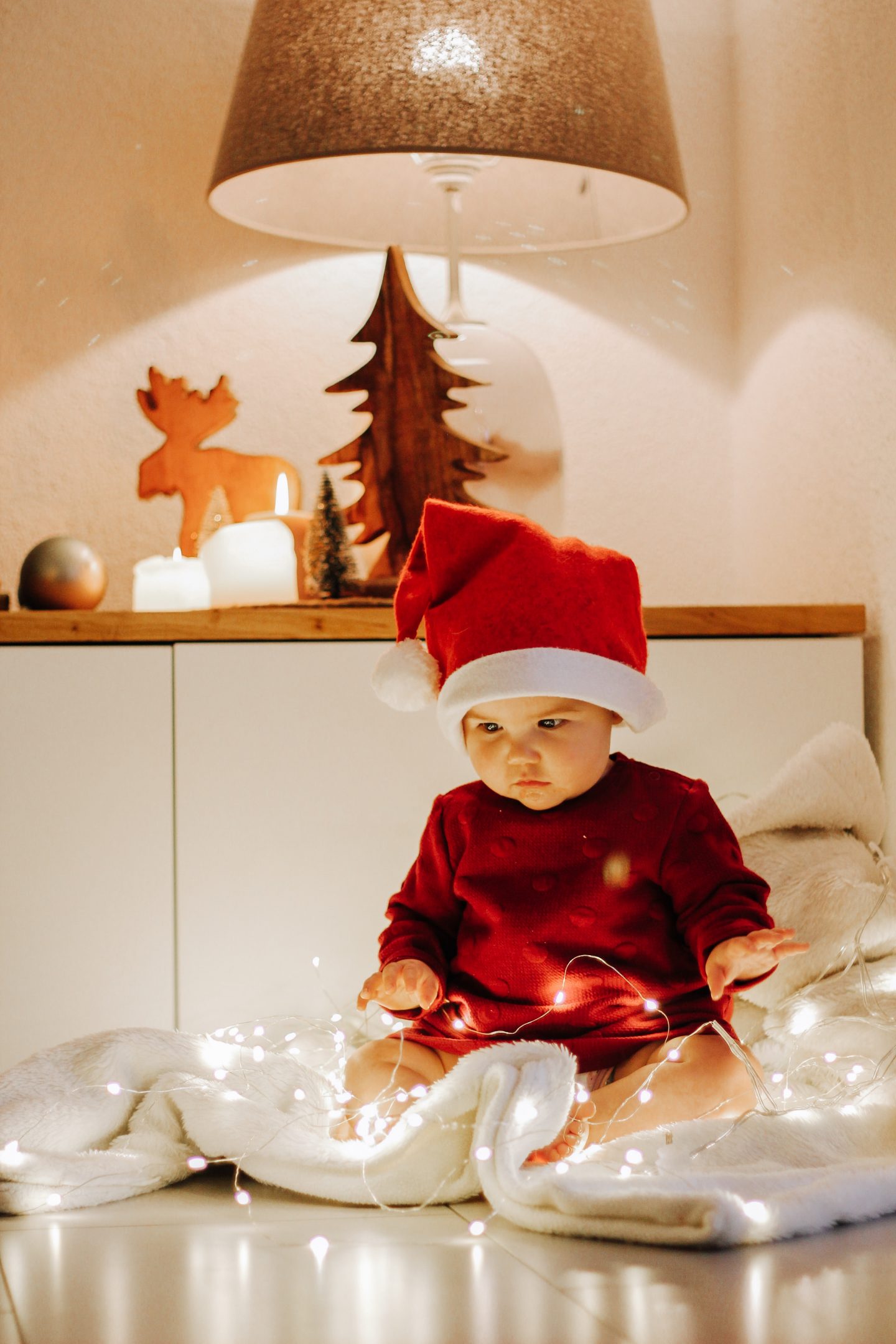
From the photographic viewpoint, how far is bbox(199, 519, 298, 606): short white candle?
1401mm

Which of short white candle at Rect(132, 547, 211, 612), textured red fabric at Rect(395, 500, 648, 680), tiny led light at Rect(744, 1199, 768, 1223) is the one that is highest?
short white candle at Rect(132, 547, 211, 612)

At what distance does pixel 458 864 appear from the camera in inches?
46.2

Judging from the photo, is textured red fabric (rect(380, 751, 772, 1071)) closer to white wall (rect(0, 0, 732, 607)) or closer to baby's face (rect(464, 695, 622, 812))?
baby's face (rect(464, 695, 622, 812))

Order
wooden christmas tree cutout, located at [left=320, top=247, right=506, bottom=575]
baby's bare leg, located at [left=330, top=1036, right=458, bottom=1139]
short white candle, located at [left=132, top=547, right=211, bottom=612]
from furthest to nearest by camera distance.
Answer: wooden christmas tree cutout, located at [left=320, top=247, right=506, bottom=575], short white candle, located at [left=132, top=547, right=211, bottom=612], baby's bare leg, located at [left=330, top=1036, right=458, bottom=1139]

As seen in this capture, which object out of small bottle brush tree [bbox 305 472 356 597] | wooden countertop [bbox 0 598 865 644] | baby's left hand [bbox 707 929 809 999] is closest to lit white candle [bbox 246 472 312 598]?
small bottle brush tree [bbox 305 472 356 597]

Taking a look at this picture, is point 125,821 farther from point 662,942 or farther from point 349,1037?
point 662,942

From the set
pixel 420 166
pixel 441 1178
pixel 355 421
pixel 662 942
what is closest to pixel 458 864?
pixel 662 942

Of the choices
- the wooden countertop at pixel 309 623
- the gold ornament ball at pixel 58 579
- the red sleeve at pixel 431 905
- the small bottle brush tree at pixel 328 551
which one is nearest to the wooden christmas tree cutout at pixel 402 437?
the small bottle brush tree at pixel 328 551

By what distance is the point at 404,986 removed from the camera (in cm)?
110

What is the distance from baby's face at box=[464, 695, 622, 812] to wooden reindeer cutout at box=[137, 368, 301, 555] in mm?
625

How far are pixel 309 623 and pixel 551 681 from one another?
325 millimetres

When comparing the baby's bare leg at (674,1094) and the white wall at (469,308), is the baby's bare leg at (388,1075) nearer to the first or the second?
the baby's bare leg at (674,1094)

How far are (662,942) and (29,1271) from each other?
1.72 feet

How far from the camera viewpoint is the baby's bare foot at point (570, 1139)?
0.95 m
